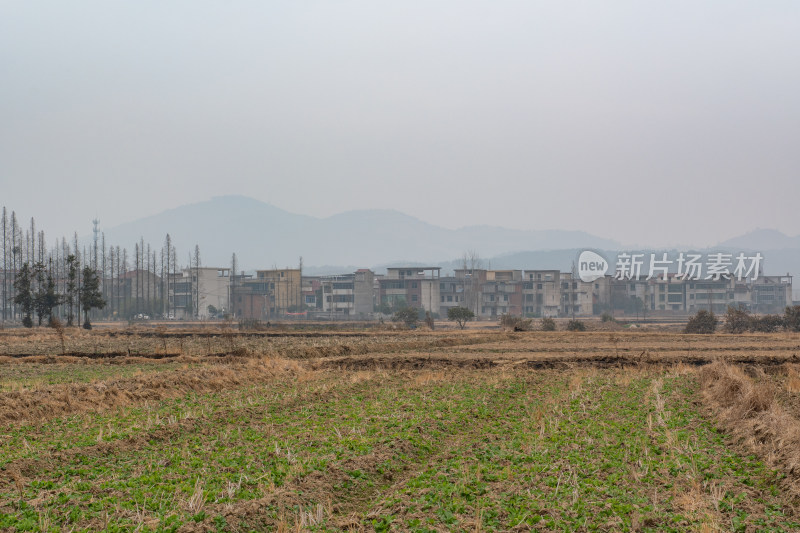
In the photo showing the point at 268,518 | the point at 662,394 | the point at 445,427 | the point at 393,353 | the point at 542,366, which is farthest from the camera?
the point at 393,353

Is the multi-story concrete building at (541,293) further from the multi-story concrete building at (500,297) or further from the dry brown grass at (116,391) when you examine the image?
the dry brown grass at (116,391)

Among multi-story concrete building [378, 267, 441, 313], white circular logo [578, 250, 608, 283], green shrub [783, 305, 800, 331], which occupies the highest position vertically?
white circular logo [578, 250, 608, 283]

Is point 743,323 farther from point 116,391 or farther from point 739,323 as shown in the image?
point 116,391

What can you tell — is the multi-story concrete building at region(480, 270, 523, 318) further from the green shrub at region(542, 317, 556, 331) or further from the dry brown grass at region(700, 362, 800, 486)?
the dry brown grass at region(700, 362, 800, 486)

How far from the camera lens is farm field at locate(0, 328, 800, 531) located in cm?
1084

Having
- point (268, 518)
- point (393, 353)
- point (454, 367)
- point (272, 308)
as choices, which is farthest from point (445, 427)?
point (272, 308)

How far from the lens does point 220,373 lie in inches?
1197

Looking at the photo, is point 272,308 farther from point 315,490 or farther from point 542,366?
point 315,490

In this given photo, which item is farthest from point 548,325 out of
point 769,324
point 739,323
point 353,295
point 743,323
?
point 353,295

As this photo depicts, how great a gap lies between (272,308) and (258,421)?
148 m

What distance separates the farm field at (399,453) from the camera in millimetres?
10836

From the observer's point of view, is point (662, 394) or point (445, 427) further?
point (662, 394)

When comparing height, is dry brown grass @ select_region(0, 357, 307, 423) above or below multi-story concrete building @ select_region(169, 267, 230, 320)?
below

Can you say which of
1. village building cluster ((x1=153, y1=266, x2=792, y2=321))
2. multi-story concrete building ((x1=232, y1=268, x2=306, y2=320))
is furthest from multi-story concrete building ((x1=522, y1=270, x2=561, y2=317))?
multi-story concrete building ((x1=232, y1=268, x2=306, y2=320))
